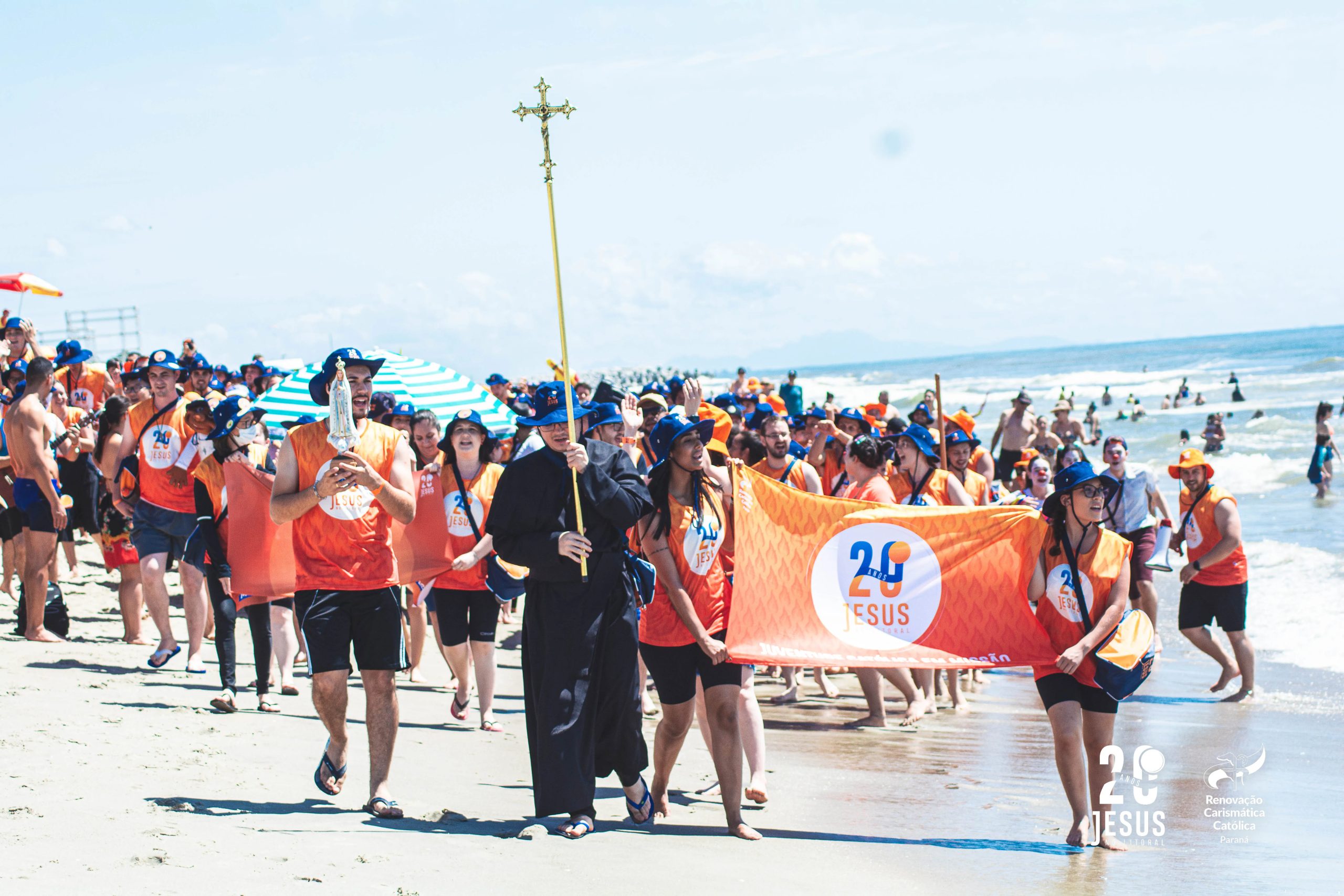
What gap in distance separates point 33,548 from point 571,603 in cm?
515

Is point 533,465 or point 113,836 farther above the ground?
point 533,465

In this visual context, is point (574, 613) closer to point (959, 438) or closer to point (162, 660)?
point (162, 660)

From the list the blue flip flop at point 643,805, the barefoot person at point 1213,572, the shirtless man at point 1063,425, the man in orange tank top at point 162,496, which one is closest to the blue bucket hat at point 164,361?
the man in orange tank top at point 162,496

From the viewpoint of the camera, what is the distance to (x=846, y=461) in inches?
301

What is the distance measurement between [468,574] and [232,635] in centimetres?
141

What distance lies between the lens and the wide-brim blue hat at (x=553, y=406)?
215 inches

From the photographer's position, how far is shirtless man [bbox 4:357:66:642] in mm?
8758

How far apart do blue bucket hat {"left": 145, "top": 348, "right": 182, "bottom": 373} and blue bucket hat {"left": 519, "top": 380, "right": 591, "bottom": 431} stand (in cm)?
355

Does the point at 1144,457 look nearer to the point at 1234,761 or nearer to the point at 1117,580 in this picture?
the point at 1234,761

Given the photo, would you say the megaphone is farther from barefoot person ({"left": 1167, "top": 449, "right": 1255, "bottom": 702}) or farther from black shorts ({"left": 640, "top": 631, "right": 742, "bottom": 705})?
black shorts ({"left": 640, "top": 631, "right": 742, "bottom": 705})

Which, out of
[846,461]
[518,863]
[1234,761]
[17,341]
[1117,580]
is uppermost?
[17,341]

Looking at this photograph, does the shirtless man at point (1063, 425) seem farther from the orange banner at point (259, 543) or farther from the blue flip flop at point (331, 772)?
the blue flip flop at point (331, 772)

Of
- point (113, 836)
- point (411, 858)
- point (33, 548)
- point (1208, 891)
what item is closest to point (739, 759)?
point (411, 858)

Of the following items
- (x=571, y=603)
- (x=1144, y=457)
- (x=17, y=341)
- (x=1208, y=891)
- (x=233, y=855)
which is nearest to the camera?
(x=233, y=855)
